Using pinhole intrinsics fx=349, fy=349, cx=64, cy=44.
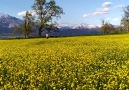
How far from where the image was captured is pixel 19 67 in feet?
60.5

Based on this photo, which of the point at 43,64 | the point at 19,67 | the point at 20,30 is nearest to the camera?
the point at 19,67

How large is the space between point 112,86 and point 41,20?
119m

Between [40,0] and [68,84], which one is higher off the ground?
[40,0]

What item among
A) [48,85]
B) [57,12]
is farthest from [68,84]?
[57,12]

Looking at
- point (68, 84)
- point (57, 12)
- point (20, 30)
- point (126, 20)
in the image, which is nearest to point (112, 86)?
point (68, 84)

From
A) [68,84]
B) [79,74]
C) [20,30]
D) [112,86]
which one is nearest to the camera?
[112,86]

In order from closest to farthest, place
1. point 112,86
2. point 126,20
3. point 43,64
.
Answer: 1. point 112,86
2. point 43,64
3. point 126,20

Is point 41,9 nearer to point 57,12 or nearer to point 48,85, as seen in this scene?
point 57,12

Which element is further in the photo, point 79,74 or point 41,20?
point 41,20

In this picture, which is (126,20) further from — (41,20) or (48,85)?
(48,85)

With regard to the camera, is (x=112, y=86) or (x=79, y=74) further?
(x=79, y=74)

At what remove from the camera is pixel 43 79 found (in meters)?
14.4

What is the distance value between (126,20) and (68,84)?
190 meters

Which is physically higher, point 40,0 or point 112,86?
point 40,0
